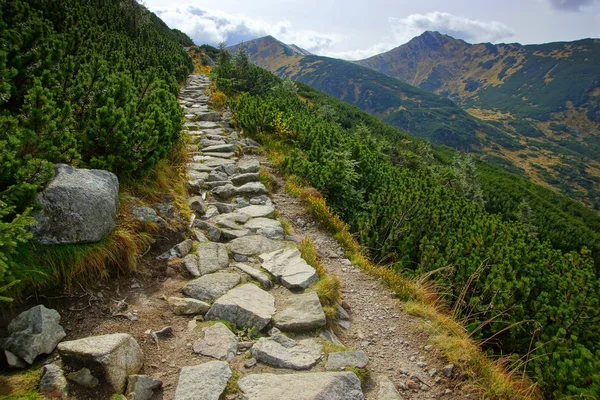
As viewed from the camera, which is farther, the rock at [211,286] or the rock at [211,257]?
the rock at [211,257]

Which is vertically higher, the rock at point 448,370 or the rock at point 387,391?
the rock at point 448,370

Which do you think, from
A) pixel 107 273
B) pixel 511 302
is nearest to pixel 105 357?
pixel 107 273

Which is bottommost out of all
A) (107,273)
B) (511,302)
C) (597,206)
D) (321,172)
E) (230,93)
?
(597,206)

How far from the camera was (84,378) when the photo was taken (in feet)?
8.36

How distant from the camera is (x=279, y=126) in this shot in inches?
466

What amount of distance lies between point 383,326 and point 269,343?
5.34ft

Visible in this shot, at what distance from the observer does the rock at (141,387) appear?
8.56 ft

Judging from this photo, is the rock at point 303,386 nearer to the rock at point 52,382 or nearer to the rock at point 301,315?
the rock at point 301,315

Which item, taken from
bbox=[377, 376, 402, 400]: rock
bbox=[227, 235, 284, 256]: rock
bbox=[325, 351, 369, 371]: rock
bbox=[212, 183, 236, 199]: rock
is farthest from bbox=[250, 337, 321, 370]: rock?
bbox=[212, 183, 236, 199]: rock

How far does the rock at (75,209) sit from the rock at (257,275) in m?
1.70

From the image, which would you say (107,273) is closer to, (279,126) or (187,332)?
(187,332)

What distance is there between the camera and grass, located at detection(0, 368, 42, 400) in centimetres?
233

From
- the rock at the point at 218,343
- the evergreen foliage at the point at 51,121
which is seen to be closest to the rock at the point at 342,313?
the rock at the point at 218,343

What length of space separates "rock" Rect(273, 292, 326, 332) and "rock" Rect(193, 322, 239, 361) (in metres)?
0.55
